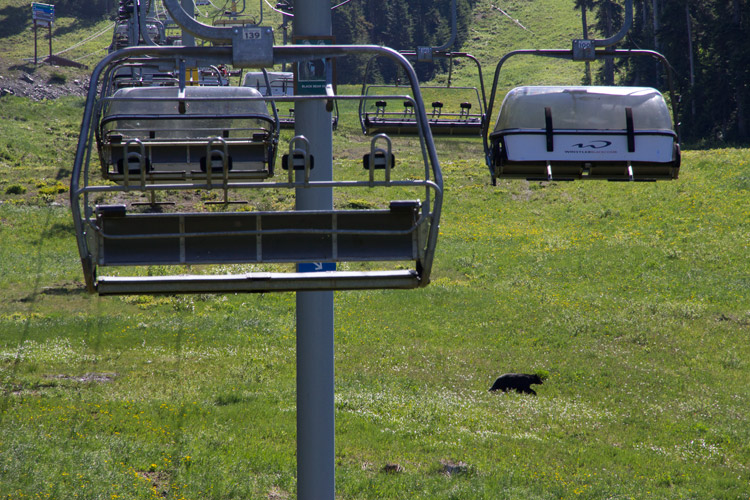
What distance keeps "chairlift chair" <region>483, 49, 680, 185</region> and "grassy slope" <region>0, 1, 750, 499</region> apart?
442 cm

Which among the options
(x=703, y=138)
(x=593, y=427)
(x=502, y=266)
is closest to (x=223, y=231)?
(x=593, y=427)

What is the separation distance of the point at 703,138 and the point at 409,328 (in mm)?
43166

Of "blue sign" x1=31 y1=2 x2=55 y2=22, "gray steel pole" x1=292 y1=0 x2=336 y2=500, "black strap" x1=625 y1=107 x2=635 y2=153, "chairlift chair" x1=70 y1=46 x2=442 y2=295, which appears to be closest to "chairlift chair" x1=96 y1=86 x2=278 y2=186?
"gray steel pole" x1=292 y1=0 x2=336 y2=500

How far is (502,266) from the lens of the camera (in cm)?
2677

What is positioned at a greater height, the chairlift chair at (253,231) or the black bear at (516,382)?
the chairlift chair at (253,231)

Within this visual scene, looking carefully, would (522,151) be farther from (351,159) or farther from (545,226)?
(351,159)

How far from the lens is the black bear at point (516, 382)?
52.4 feet

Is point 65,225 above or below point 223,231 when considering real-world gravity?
below

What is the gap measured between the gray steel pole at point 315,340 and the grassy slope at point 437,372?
2728mm

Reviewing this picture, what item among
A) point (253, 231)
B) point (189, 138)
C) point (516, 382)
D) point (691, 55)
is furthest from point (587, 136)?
point (691, 55)

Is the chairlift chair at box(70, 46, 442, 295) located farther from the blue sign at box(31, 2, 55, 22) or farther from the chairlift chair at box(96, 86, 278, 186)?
the blue sign at box(31, 2, 55, 22)

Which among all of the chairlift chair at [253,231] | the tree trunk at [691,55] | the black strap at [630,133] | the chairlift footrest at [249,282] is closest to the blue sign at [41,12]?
the tree trunk at [691,55]

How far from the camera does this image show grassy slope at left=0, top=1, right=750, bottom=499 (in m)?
11.0

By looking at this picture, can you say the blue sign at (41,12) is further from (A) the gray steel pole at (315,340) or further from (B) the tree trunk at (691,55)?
(A) the gray steel pole at (315,340)
